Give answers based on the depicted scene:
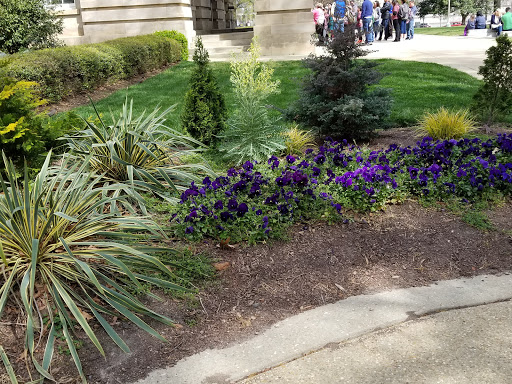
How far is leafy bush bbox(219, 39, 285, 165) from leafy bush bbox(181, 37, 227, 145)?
42 cm

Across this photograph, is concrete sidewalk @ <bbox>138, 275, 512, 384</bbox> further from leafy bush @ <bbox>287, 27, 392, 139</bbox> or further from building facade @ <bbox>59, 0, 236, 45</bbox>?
building facade @ <bbox>59, 0, 236, 45</bbox>

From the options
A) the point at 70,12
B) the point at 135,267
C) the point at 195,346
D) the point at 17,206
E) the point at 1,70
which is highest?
the point at 70,12

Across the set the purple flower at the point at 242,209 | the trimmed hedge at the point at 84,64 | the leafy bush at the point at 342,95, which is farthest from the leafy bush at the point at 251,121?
the trimmed hedge at the point at 84,64

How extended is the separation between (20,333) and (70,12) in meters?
18.9

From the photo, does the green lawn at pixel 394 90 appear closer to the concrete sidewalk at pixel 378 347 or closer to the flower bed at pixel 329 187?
the flower bed at pixel 329 187

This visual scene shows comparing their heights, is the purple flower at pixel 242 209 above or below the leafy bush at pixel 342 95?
below

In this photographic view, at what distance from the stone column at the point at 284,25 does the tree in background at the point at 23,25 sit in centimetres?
748

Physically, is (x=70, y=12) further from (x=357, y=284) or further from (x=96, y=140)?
(x=357, y=284)

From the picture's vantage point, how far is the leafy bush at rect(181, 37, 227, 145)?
20.2 ft

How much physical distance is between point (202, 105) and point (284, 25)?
13.0 meters

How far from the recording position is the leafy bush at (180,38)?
56.2 feet

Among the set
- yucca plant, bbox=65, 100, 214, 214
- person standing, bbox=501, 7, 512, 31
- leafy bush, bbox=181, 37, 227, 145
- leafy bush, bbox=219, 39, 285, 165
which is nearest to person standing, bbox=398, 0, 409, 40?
person standing, bbox=501, 7, 512, 31

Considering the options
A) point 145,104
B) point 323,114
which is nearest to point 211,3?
point 145,104

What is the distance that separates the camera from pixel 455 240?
13.0ft
